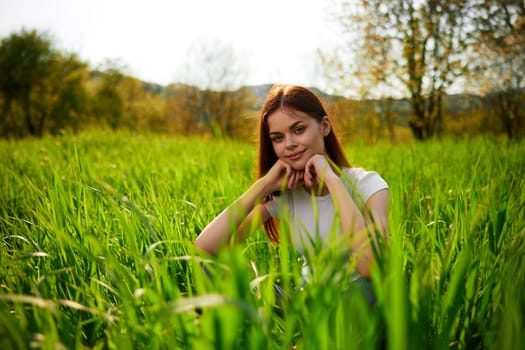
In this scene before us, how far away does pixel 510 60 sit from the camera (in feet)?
43.0

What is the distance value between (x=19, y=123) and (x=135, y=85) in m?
15.3

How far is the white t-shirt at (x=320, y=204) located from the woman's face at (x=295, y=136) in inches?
6.8

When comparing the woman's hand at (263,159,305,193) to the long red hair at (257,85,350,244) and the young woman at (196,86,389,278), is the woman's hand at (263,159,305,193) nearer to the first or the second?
the young woman at (196,86,389,278)

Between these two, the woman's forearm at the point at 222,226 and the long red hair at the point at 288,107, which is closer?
the woman's forearm at the point at 222,226

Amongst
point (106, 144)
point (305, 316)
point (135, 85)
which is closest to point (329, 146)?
point (305, 316)

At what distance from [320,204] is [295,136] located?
1.07 feet

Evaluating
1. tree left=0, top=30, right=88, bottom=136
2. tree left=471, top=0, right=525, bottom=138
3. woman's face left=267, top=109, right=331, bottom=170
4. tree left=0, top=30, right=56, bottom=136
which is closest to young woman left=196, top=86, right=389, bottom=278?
woman's face left=267, top=109, right=331, bottom=170

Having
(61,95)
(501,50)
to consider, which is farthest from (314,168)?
(61,95)

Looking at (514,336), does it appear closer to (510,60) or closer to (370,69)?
(370,69)

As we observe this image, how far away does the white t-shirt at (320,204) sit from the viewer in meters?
1.52

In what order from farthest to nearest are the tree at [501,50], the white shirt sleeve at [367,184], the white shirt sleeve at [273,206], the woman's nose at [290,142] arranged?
the tree at [501,50] → the white shirt sleeve at [273,206] → the woman's nose at [290,142] → the white shirt sleeve at [367,184]

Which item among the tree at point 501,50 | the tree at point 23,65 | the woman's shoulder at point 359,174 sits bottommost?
the woman's shoulder at point 359,174

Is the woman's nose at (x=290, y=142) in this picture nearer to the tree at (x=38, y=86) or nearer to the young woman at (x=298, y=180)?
the young woman at (x=298, y=180)

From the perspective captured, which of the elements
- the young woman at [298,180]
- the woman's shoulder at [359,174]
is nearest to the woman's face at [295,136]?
the young woman at [298,180]
